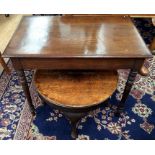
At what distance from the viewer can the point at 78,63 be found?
1.04 metres

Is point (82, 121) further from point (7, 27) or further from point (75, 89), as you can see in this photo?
point (7, 27)

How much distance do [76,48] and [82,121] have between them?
674 mm

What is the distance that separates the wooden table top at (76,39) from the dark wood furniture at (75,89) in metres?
0.24

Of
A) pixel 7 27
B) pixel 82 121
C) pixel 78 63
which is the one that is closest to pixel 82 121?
pixel 82 121

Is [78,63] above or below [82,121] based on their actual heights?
above

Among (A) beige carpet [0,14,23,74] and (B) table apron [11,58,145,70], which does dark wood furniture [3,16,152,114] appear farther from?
(A) beige carpet [0,14,23,74]

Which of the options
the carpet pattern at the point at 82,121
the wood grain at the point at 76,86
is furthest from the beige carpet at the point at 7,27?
the wood grain at the point at 76,86

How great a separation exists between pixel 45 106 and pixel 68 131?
0.32 meters

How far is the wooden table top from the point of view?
99 centimetres

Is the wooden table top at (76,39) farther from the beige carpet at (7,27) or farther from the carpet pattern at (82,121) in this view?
the beige carpet at (7,27)

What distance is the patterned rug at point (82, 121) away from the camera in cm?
138

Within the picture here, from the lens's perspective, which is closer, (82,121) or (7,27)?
(82,121)

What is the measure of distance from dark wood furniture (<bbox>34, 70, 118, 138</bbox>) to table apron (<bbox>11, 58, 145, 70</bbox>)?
0.49 feet
